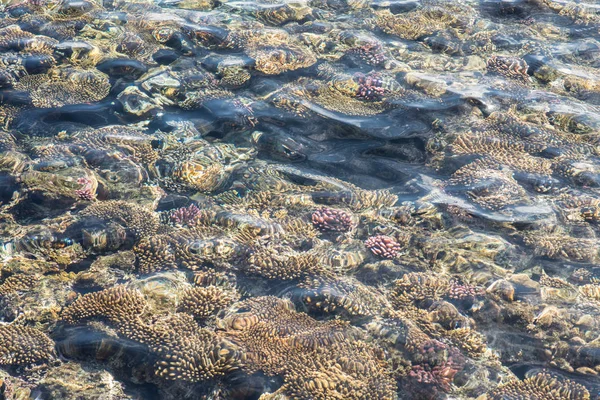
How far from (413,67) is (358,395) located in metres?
5.20

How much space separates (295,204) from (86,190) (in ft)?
7.07

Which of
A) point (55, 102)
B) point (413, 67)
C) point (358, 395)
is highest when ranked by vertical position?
point (413, 67)

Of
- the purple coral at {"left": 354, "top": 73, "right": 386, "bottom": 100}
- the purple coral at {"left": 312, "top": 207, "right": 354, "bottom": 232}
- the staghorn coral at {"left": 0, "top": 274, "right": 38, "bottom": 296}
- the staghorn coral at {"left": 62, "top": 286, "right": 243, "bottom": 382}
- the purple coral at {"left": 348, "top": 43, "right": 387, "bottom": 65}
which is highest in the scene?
the purple coral at {"left": 348, "top": 43, "right": 387, "bottom": 65}

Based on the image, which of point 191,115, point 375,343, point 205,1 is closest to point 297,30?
point 205,1

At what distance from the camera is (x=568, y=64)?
823cm

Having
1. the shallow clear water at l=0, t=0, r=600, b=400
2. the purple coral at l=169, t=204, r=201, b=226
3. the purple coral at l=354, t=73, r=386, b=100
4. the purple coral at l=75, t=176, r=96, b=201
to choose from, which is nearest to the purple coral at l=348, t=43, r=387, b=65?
the shallow clear water at l=0, t=0, r=600, b=400

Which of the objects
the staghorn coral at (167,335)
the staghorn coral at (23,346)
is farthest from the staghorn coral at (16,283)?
the staghorn coral at (167,335)

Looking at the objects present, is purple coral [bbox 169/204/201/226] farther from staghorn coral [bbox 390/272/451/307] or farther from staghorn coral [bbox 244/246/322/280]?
staghorn coral [bbox 390/272/451/307]

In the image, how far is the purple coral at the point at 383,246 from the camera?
5.42 meters

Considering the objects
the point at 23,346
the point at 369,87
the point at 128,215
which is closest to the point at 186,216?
the point at 128,215

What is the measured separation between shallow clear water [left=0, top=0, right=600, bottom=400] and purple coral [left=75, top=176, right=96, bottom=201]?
0.03 meters

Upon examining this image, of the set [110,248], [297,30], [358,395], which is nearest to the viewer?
[358,395]

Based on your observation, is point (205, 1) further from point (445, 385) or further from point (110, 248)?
point (445, 385)

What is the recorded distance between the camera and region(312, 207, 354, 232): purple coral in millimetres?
5660
